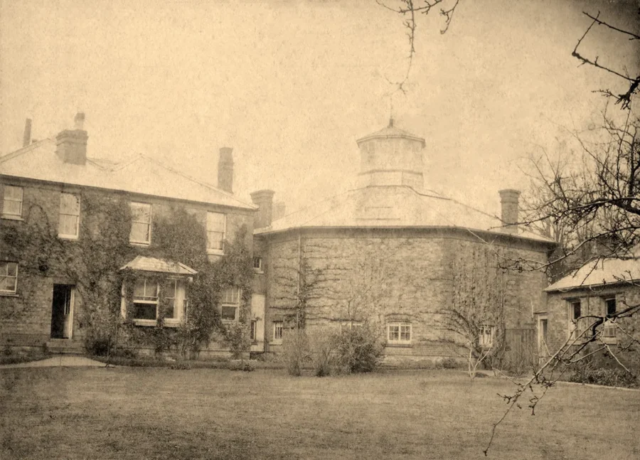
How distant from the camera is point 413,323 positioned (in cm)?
2311

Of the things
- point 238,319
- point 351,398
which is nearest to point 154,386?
point 351,398

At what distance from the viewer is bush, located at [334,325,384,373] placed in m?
18.0

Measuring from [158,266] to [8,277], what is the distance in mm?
4363

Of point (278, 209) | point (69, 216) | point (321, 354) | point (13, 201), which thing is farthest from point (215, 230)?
point (278, 209)

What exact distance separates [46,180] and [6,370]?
793 cm

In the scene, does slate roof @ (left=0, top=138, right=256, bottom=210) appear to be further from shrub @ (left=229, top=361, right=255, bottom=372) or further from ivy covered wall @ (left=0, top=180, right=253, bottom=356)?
shrub @ (left=229, top=361, right=255, bottom=372)

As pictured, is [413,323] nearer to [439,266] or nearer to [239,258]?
[439,266]

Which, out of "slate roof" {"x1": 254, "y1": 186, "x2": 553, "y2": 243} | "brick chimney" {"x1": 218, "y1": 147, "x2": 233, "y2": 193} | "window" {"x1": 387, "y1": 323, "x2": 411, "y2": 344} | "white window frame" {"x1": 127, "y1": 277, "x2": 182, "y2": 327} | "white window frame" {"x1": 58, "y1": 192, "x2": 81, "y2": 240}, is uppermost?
"brick chimney" {"x1": 218, "y1": 147, "x2": 233, "y2": 193}

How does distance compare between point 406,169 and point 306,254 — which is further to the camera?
point 406,169

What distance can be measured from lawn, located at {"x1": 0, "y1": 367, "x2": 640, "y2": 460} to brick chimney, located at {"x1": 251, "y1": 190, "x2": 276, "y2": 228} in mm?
12310

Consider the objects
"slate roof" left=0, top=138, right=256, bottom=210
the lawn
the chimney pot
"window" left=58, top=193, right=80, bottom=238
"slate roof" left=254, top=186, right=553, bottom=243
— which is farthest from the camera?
"slate roof" left=254, top=186, right=553, bottom=243

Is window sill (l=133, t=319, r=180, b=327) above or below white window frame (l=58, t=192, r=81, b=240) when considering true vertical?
below

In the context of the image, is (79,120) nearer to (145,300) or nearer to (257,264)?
(145,300)

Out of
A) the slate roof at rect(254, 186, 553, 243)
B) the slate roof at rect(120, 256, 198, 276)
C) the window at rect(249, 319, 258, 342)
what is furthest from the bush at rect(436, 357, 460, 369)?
the slate roof at rect(120, 256, 198, 276)
